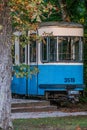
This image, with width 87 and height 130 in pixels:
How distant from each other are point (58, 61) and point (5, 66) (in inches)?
322

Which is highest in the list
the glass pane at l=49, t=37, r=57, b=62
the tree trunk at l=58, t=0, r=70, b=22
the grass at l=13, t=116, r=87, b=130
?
the tree trunk at l=58, t=0, r=70, b=22

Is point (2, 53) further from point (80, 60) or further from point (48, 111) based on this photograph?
point (80, 60)

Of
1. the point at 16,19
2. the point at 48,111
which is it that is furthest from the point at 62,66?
the point at 16,19

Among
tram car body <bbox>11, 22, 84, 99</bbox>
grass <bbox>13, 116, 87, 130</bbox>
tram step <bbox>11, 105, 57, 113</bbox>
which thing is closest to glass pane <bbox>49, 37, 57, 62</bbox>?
tram car body <bbox>11, 22, 84, 99</bbox>

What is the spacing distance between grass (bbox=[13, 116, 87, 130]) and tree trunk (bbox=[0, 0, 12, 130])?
1.35m

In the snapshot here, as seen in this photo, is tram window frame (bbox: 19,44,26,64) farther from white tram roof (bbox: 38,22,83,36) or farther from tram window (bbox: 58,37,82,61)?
tram window (bbox: 58,37,82,61)

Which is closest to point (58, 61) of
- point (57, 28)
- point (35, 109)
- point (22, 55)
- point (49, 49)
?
point (49, 49)

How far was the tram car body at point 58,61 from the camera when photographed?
20.7m

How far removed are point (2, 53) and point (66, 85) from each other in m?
8.36

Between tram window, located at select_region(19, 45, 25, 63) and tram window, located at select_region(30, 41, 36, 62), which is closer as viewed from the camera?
tram window, located at select_region(30, 41, 36, 62)

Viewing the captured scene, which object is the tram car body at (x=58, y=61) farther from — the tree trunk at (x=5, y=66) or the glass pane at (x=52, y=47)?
the tree trunk at (x=5, y=66)

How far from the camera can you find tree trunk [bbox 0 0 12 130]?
41.4 feet

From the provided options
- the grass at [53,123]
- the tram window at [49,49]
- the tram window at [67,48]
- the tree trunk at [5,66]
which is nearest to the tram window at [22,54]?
the tram window at [49,49]

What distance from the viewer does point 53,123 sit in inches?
608
